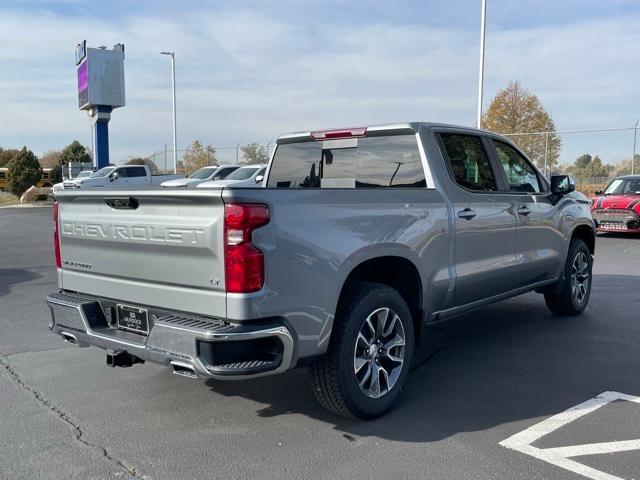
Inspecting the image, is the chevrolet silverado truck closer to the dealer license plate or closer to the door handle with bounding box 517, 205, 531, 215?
the door handle with bounding box 517, 205, 531, 215

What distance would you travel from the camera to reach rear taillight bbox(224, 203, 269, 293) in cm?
330

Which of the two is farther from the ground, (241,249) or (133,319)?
(241,249)

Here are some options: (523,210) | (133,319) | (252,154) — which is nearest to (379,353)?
(133,319)

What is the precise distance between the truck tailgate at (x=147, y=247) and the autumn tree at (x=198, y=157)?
33327 millimetres

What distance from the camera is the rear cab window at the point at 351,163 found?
4934mm

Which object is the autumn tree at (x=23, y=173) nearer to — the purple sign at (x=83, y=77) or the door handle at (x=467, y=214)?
the purple sign at (x=83, y=77)

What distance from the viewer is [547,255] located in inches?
242

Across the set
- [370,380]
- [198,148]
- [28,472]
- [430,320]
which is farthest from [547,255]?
[198,148]

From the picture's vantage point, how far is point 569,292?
6.74 m

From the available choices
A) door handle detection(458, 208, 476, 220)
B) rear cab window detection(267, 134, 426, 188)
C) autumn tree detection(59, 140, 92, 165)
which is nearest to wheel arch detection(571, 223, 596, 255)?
door handle detection(458, 208, 476, 220)

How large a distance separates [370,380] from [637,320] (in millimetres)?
4060

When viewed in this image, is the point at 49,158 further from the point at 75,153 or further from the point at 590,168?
the point at 590,168

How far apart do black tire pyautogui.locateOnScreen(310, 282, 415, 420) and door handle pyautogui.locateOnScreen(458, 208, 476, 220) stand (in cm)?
99

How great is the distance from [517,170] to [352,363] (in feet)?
9.88
